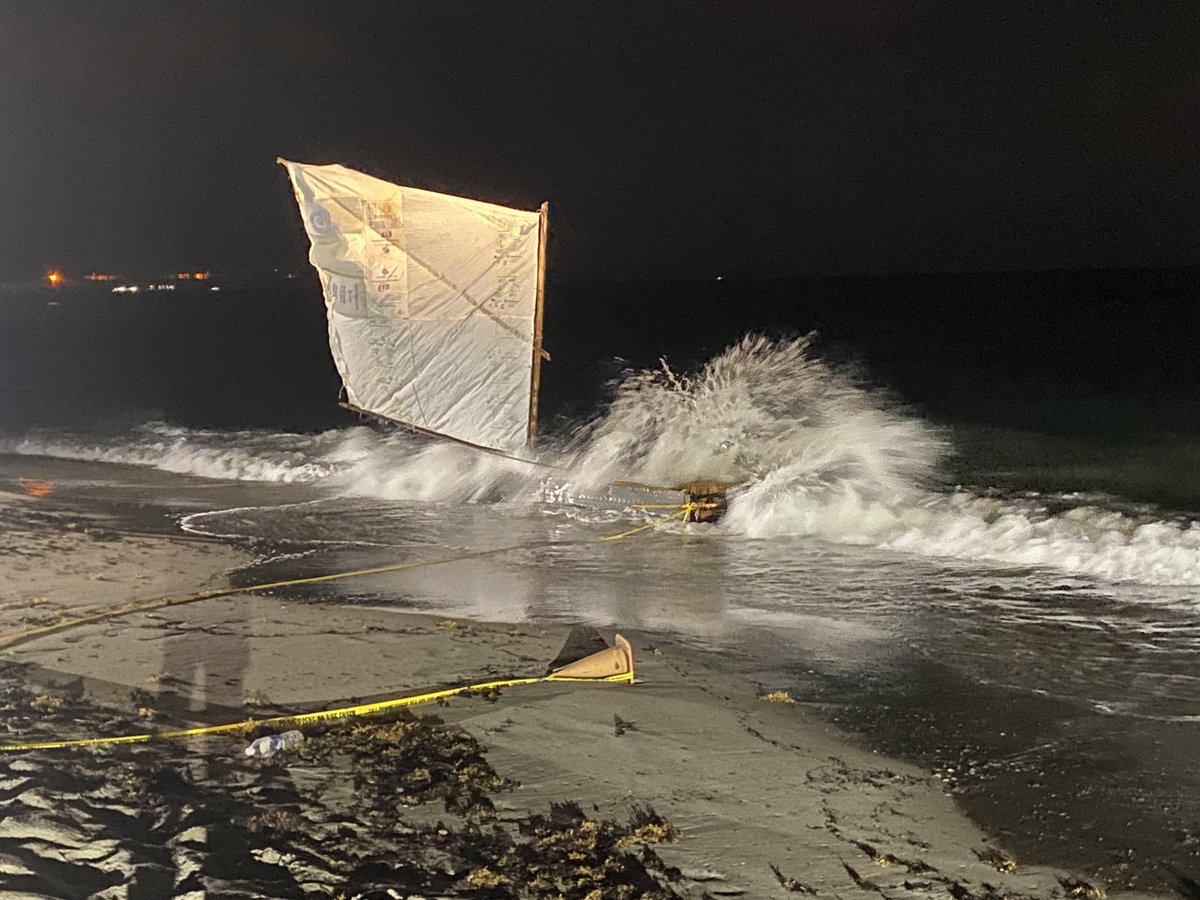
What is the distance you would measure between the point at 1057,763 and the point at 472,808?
10.6ft

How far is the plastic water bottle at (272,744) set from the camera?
5184 mm

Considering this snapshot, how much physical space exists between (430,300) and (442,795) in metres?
8.99

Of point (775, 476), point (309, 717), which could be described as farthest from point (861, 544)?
point (309, 717)

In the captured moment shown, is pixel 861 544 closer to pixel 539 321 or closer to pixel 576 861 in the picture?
pixel 539 321

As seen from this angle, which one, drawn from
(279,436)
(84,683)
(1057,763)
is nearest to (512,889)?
(1057,763)

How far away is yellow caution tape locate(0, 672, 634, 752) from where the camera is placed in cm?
530

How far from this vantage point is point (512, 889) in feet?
13.2

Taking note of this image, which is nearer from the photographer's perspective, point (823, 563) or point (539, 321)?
point (823, 563)

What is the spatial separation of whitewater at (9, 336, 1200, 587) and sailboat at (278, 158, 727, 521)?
116 cm

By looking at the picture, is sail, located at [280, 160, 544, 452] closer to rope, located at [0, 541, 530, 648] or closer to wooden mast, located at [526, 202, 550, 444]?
wooden mast, located at [526, 202, 550, 444]

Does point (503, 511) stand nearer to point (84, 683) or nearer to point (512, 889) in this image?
point (84, 683)

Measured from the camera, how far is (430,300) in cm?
1287

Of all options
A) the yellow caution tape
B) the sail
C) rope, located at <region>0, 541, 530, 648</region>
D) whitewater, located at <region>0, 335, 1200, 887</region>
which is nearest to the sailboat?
the sail

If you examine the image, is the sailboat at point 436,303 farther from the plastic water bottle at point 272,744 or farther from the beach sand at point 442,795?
the plastic water bottle at point 272,744
